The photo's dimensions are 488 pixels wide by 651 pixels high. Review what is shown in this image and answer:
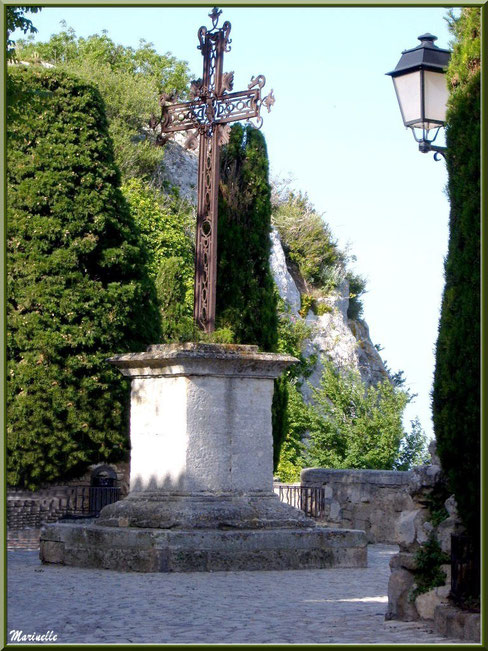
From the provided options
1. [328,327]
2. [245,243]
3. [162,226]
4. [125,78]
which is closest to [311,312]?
[328,327]

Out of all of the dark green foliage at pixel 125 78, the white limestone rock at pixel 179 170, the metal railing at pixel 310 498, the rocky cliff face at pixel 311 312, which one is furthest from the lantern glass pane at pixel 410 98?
the white limestone rock at pixel 179 170

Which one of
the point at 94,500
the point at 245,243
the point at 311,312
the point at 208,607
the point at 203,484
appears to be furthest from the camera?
the point at 311,312

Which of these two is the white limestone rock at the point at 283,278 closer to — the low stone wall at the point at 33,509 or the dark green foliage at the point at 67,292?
the dark green foliage at the point at 67,292

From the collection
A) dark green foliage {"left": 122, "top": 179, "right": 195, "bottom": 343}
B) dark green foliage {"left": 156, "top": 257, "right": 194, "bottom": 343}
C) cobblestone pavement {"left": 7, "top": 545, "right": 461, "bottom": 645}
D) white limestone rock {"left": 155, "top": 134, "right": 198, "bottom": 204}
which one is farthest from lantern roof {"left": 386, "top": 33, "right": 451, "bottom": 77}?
white limestone rock {"left": 155, "top": 134, "right": 198, "bottom": 204}

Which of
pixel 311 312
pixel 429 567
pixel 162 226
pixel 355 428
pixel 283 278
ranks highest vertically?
pixel 162 226

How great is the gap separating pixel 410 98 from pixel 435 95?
19cm

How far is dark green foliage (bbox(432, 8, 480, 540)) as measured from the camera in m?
6.50

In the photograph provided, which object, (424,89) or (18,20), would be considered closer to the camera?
(424,89)

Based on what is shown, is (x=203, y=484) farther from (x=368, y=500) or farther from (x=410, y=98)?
(x=410, y=98)

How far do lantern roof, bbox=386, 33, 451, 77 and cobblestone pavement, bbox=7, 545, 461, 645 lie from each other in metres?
3.94

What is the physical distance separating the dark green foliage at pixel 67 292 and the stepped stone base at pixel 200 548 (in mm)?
6038

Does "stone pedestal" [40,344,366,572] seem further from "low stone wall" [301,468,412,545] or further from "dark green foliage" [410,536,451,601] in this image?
"dark green foliage" [410,536,451,601]

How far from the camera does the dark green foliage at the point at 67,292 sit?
691 inches

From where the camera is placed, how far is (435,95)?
7.78 m
